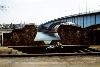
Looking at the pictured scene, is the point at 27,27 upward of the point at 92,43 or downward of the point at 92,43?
upward

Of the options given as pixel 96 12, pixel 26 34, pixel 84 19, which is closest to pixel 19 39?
pixel 26 34

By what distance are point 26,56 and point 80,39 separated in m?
12.2

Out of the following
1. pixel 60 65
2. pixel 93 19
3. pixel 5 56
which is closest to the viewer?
pixel 60 65

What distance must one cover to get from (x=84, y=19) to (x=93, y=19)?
27.0 feet

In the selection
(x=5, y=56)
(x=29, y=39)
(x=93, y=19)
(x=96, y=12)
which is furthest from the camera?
(x=93, y=19)

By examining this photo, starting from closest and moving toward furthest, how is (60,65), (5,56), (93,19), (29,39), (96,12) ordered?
(60,65)
(5,56)
(29,39)
(96,12)
(93,19)

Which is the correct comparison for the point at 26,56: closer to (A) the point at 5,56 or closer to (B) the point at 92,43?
(A) the point at 5,56

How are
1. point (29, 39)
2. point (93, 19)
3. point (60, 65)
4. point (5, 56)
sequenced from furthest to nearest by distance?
point (93, 19)
point (29, 39)
point (5, 56)
point (60, 65)

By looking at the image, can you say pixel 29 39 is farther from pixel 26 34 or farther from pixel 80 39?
pixel 80 39

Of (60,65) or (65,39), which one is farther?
(65,39)

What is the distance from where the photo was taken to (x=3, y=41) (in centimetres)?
2911

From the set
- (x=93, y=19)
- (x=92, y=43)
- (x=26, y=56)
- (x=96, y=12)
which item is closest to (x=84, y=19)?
(x=93, y=19)

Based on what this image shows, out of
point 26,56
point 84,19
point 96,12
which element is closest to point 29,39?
point 26,56

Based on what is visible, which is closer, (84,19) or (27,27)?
(27,27)
